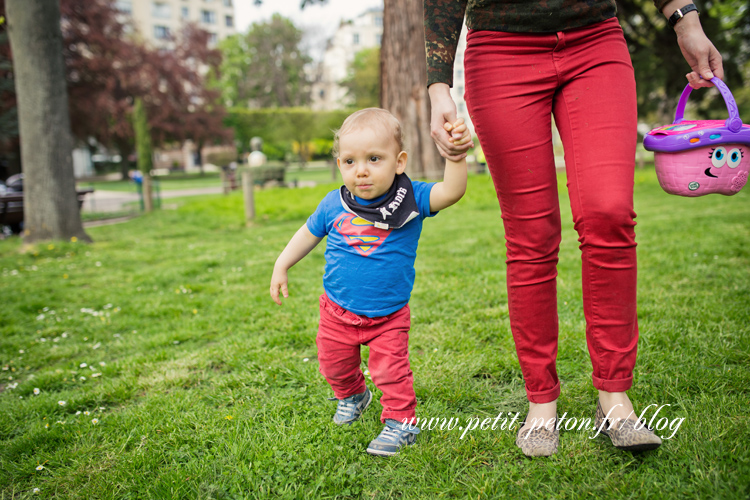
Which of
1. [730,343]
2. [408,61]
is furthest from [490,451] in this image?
[408,61]

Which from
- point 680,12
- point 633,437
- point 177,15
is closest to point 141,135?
point 680,12

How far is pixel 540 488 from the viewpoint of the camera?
1.68 meters

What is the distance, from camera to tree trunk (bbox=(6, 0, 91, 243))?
7305mm

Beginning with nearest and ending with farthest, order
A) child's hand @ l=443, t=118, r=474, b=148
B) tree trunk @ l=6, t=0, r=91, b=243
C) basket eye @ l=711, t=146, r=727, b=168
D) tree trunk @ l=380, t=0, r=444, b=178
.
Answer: child's hand @ l=443, t=118, r=474, b=148, basket eye @ l=711, t=146, r=727, b=168, tree trunk @ l=6, t=0, r=91, b=243, tree trunk @ l=380, t=0, r=444, b=178

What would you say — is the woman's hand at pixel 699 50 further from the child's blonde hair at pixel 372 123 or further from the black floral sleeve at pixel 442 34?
the child's blonde hair at pixel 372 123

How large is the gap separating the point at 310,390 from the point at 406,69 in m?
7.68

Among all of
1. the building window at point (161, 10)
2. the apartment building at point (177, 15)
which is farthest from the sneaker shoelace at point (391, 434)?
the building window at point (161, 10)

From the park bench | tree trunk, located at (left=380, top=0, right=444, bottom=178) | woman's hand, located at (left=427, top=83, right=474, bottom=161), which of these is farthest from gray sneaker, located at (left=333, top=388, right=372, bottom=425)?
the park bench

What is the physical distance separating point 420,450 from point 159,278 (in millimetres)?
4178

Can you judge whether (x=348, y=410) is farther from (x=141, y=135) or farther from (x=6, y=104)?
(x=141, y=135)

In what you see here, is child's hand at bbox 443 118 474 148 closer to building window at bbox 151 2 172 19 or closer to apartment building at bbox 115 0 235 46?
apartment building at bbox 115 0 235 46

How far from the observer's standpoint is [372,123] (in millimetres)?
1911

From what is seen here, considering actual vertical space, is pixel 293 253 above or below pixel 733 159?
below

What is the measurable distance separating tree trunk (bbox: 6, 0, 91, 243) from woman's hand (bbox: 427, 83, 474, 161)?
7.80 m
